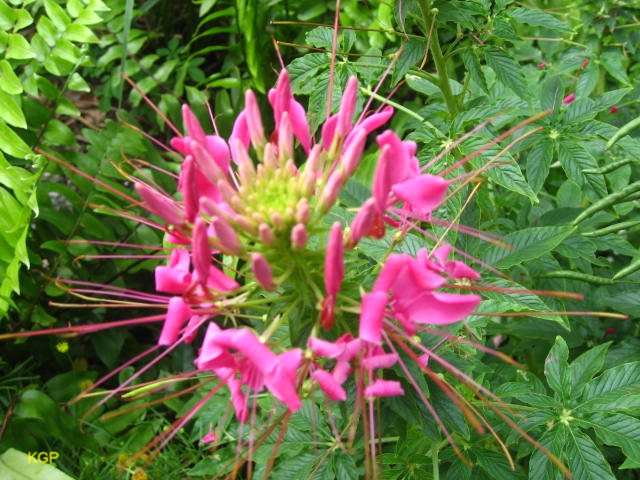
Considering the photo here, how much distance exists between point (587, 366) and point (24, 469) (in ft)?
4.33

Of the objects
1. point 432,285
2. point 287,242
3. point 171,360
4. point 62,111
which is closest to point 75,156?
point 62,111

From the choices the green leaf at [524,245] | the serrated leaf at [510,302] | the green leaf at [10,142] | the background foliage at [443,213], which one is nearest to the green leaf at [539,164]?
the background foliage at [443,213]

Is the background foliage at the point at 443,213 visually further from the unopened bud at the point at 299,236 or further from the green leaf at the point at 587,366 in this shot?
the unopened bud at the point at 299,236

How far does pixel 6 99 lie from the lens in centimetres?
166

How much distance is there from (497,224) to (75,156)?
1.30 meters

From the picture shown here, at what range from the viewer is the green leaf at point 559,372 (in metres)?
1.06

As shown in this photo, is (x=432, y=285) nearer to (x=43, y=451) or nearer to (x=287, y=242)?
(x=287, y=242)

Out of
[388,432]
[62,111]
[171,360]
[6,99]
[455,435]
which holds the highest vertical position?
[6,99]

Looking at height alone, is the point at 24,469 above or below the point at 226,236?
below

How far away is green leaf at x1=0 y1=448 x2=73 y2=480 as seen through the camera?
5.11 feet

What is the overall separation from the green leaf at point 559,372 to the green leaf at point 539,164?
32cm

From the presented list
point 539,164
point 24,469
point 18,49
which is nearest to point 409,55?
point 539,164

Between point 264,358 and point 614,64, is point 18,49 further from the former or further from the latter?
point 614,64

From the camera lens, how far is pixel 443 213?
1.10 metres
